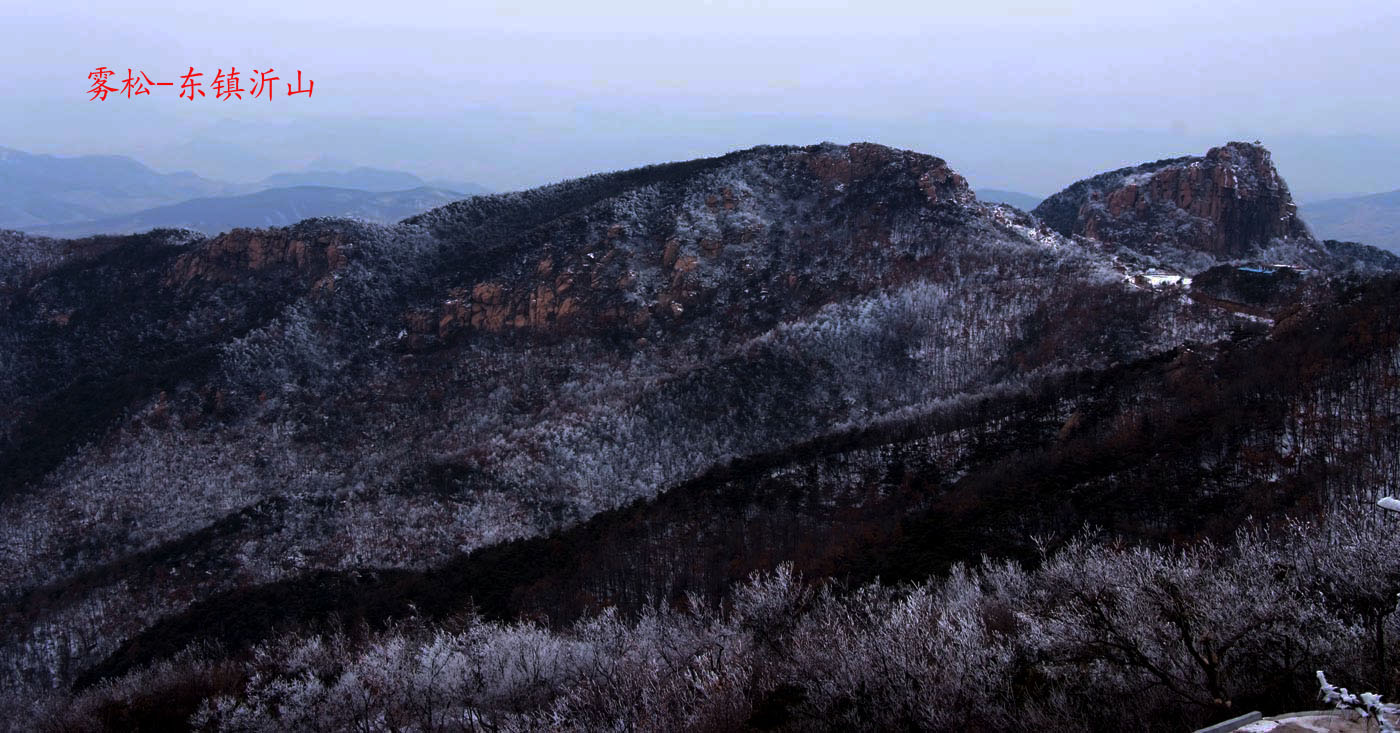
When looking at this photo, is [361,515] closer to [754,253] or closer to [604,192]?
[754,253]

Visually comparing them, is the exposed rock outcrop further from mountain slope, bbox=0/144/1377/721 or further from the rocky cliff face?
the rocky cliff face

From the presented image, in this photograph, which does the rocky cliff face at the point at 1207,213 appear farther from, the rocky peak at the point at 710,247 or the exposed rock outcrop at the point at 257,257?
the exposed rock outcrop at the point at 257,257

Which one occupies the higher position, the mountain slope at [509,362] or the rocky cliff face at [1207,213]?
the rocky cliff face at [1207,213]

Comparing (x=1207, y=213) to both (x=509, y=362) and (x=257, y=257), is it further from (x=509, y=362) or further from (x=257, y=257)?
(x=257, y=257)

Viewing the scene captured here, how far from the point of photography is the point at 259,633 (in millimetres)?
37406

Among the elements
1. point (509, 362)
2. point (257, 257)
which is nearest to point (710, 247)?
point (509, 362)

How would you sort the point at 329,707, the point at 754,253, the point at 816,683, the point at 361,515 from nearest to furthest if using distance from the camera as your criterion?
the point at 816,683
the point at 329,707
the point at 361,515
the point at 754,253

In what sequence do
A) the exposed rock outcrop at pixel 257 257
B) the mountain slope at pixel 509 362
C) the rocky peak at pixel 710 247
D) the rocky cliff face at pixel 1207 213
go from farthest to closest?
the rocky cliff face at pixel 1207 213, the exposed rock outcrop at pixel 257 257, the rocky peak at pixel 710 247, the mountain slope at pixel 509 362

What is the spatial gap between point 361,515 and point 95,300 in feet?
154

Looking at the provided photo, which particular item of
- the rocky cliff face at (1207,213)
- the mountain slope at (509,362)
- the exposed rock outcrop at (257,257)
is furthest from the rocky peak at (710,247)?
the rocky cliff face at (1207,213)

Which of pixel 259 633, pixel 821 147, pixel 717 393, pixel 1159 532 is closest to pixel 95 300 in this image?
pixel 259 633

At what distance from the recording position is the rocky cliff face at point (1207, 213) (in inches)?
3174

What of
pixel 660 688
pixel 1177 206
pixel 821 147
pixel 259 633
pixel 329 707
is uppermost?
pixel 821 147

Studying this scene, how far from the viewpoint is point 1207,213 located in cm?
8212
